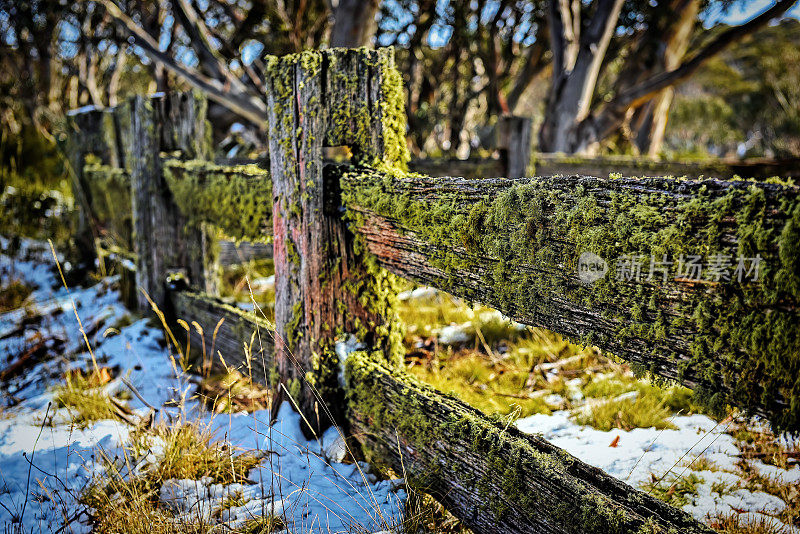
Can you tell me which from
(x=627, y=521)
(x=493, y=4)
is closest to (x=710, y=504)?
(x=627, y=521)

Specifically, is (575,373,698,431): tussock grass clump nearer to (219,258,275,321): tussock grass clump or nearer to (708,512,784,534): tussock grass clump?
(708,512,784,534): tussock grass clump

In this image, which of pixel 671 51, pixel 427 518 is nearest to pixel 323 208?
pixel 427 518

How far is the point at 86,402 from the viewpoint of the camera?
241 cm

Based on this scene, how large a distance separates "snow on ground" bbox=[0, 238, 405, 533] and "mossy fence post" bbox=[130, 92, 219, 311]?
543 millimetres

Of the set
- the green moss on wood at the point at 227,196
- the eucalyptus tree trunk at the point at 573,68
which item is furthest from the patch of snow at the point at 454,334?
the eucalyptus tree trunk at the point at 573,68

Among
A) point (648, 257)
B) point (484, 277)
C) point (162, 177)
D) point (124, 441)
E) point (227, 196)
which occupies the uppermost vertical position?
point (162, 177)

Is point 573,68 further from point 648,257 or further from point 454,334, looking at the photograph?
point 648,257

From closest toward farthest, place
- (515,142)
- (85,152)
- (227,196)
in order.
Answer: (227,196) < (515,142) < (85,152)

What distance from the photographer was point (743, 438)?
200 cm

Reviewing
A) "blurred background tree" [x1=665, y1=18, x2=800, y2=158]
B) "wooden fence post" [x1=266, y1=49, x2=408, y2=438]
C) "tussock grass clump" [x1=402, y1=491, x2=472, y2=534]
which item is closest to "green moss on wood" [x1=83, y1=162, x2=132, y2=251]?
"wooden fence post" [x1=266, y1=49, x2=408, y2=438]

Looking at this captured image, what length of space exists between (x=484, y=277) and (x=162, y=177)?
117 inches

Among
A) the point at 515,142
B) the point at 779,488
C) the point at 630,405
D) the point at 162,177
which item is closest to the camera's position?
the point at 779,488

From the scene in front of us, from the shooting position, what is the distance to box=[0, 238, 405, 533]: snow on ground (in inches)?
65.4

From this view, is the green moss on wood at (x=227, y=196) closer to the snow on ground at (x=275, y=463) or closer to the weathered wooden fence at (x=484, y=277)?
the weathered wooden fence at (x=484, y=277)
